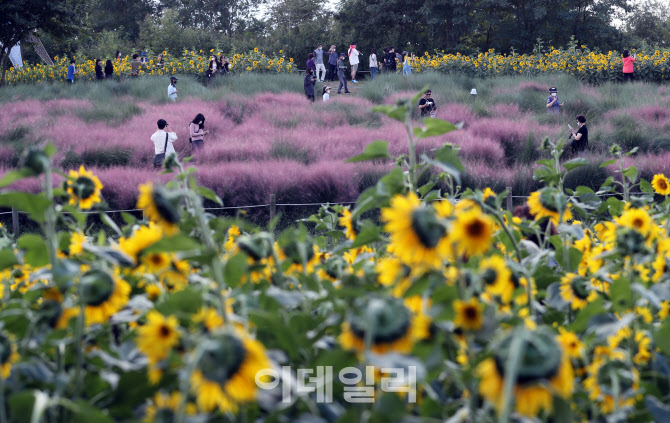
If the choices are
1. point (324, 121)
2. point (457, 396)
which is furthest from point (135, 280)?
point (324, 121)

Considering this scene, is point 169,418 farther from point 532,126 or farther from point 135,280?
point 532,126

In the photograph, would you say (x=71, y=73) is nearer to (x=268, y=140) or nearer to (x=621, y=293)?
(x=268, y=140)

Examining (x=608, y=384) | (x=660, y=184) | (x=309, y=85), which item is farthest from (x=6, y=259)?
(x=309, y=85)

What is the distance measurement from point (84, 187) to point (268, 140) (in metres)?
9.87

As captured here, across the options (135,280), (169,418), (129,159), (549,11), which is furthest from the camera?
(549,11)

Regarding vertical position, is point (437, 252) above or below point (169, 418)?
above

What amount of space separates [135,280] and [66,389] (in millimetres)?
393

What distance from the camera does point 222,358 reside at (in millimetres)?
713

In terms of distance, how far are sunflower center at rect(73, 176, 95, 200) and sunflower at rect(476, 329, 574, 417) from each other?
1.11 meters

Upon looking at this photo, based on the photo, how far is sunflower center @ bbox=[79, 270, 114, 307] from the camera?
0.96 metres

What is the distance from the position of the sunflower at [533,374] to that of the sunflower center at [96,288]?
0.56 m

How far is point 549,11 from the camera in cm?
2844

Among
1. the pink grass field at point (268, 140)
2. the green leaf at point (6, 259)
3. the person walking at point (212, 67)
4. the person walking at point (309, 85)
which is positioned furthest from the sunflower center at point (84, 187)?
the person walking at point (212, 67)

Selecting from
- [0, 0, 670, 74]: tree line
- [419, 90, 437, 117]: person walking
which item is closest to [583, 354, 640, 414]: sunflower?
[419, 90, 437, 117]: person walking
